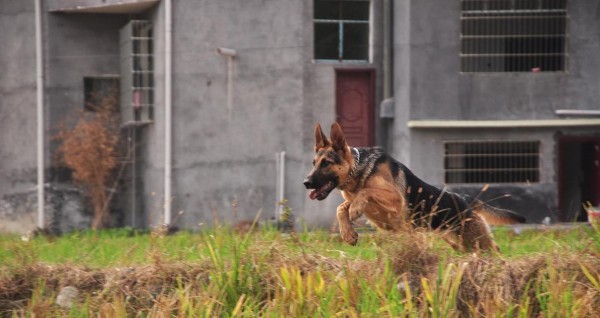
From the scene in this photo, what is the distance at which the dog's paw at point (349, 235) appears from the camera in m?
11.4

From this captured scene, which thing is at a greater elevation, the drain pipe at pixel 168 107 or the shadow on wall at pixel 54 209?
the drain pipe at pixel 168 107

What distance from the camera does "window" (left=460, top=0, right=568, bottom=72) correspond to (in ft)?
75.4

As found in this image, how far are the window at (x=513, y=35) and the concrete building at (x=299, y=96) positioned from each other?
0.10 feet

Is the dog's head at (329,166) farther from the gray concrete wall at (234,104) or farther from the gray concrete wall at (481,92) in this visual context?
the gray concrete wall at (234,104)

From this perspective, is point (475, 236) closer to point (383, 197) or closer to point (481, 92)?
point (383, 197)

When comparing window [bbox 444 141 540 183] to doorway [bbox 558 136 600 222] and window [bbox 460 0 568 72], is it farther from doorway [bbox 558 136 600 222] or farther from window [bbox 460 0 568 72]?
window [bbox 460 0 568 72]

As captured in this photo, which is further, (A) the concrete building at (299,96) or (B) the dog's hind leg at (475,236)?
(A) the concrete building at (299,96)

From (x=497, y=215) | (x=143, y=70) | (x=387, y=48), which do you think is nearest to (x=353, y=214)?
(x=497, y=215)

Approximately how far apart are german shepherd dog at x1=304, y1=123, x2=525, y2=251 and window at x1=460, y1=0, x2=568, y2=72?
11441mm

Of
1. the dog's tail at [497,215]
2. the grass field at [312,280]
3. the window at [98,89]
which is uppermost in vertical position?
the window at [98,89]

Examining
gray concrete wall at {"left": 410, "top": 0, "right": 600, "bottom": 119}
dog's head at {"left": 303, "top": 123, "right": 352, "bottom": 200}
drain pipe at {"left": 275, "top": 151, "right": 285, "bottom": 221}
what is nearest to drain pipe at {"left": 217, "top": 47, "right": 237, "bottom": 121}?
Result: drain pipe at {"left": 275, "top": 151, "right": 285, "bottom": 221}

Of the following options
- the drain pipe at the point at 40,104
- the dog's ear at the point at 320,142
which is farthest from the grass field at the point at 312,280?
the drain pipe at the point at 40,104

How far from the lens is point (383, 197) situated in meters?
11.7

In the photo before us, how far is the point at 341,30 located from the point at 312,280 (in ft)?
47.3
